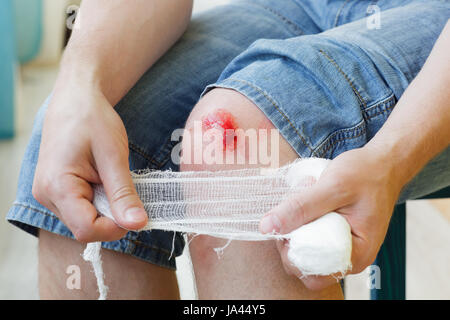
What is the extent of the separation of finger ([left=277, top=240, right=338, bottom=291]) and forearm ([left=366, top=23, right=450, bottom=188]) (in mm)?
116

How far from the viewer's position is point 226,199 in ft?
1.58

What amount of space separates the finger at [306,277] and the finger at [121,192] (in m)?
0.13

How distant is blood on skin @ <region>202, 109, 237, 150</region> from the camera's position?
469 millimetres

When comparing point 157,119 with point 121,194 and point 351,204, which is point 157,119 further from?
point 351,204

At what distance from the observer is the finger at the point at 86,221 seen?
1.53 ft

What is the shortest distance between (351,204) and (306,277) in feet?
0.24

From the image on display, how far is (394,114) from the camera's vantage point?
0.48 meters

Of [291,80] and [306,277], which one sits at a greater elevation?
[291,80]

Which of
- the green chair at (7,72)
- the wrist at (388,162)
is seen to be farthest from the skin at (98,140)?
the green chair at (7,72)

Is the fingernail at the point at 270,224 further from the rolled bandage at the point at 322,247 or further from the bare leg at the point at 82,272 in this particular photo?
the bare leg at the point at 82,272

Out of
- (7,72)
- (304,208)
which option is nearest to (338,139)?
(304,208)

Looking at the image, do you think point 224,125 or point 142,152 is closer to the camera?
point 224,125

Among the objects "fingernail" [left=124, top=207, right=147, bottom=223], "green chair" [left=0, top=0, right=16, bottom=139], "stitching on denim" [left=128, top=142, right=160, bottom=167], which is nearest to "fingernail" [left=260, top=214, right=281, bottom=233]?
"fingernail" [left=124, top=207, right=147, bottom=223]

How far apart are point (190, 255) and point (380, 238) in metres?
0.19
